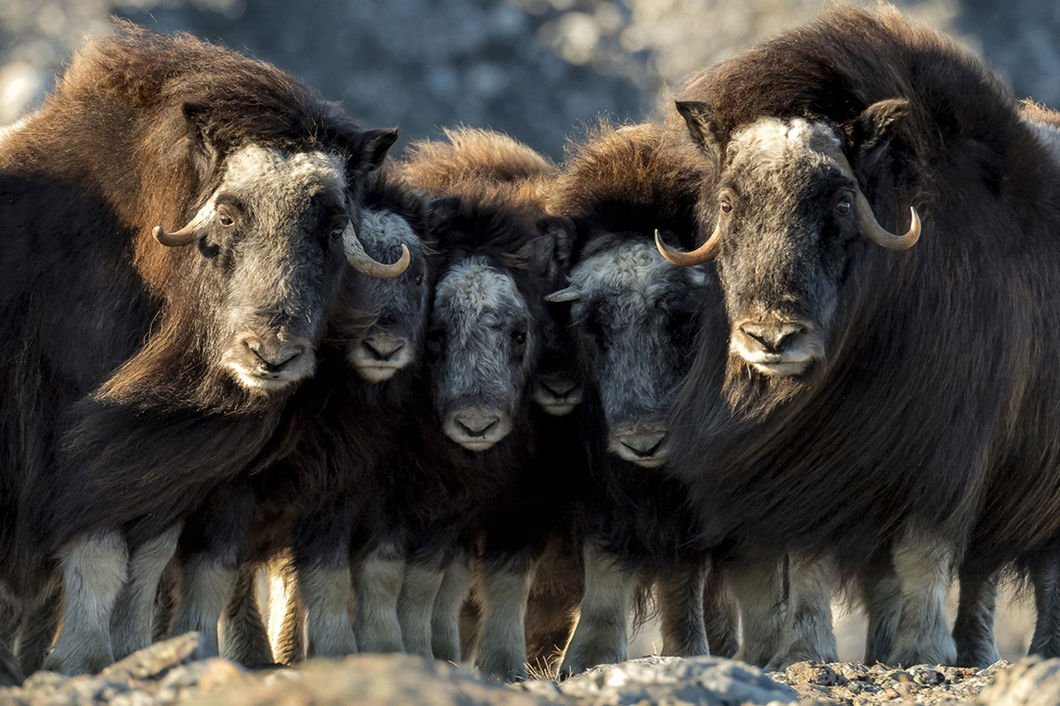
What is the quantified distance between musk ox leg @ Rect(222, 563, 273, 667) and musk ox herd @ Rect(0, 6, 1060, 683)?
0.18 metres

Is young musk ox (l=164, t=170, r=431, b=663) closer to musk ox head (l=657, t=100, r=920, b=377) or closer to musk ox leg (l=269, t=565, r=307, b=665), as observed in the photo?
musk ox leg (l=269, t=565, r=307, b=665)

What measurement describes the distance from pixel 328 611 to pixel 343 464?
1.86 ft

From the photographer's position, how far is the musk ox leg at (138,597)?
6.05 meters

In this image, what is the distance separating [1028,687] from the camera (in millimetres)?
4094

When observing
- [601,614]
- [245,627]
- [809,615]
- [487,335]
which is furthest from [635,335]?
[245,627]

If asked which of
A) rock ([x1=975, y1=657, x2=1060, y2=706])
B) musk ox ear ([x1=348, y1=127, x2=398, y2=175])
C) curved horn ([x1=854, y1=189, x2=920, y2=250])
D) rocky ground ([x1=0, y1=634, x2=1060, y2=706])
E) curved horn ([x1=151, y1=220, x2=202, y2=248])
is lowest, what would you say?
rocky ground ([x1=0, y1=634, x2=1060, y2=706])

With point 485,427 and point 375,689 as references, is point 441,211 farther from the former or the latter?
point 375,689

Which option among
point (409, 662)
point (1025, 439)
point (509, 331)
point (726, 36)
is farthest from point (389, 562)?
point (726, 36)

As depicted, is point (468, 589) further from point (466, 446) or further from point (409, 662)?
point (409, 662)

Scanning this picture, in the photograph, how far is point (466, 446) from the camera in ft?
21.4

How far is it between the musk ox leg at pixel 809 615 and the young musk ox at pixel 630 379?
54cm

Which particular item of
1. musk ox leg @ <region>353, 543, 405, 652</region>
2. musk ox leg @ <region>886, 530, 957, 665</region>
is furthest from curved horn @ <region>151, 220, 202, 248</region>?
musk ox leg @ <region>886, 530, 957, 665</region>

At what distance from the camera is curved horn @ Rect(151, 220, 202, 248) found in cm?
585

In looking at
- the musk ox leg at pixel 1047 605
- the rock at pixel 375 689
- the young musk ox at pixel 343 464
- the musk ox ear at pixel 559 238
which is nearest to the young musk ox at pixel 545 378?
the musk ox ear at pixel 559 238
